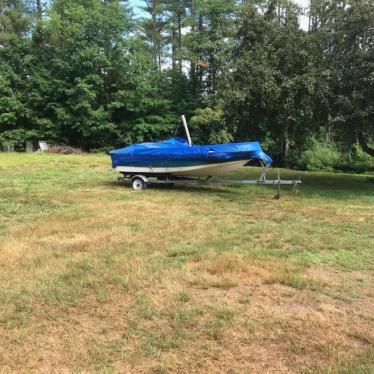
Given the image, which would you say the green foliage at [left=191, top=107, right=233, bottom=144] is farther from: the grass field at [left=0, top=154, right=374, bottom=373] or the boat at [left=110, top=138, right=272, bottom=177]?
the grass field at [left=0, top=154, right=374, bottom=373]

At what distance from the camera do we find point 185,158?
10000 millimetres

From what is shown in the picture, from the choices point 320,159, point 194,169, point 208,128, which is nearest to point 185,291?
point 194,169

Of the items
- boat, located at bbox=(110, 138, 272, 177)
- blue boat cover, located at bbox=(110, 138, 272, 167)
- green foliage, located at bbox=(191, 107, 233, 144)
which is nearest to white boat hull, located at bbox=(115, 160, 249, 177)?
boat, located at bbox=(110, 138, 272, 177)

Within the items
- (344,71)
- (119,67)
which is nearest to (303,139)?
(344,71)

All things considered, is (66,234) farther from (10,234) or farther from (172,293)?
(172,293)

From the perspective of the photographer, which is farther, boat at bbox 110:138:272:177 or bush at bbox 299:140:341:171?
bush at bbox 299:140:341:171

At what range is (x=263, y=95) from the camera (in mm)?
10344

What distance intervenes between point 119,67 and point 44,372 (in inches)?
1015

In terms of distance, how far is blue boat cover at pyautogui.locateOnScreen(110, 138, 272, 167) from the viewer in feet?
30.6

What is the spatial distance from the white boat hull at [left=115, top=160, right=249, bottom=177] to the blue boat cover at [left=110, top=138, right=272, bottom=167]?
12 centimetres

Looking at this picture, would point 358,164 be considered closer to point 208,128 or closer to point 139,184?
point 208,128

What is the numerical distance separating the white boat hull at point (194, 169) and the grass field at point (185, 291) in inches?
99.8

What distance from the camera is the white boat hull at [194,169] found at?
31.9 feet

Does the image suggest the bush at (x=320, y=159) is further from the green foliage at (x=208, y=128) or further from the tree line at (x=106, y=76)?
the green foliage at (x=208, y=128)
